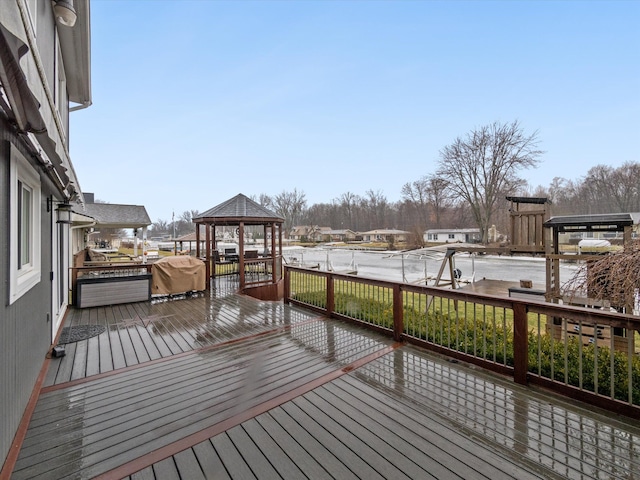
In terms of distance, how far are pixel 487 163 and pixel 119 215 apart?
29054 mm

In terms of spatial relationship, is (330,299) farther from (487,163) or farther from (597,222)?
(487,163)

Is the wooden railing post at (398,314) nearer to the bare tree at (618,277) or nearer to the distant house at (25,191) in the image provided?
the bare tree at (618,277)

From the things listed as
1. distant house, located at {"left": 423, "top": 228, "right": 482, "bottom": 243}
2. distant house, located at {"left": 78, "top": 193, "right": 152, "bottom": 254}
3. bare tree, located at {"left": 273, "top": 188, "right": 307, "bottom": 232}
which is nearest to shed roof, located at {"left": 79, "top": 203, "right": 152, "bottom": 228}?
distant house, located at {"left": 78, "top": 193, "right": 152, "bottom": 254}

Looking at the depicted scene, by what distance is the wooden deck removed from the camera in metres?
1.93

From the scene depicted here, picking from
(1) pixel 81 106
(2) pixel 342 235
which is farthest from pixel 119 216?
(2) pixel 342 235

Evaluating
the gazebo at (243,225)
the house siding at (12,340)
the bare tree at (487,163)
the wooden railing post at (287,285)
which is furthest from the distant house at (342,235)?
the house siding at (12,340)

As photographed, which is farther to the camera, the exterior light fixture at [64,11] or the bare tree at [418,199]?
the bare tree at [418,199]

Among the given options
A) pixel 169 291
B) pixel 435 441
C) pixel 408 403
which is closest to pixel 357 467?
pixel 435 441

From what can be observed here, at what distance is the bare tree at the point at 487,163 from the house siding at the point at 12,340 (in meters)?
30.7

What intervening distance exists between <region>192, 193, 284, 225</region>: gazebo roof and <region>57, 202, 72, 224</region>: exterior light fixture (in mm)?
3924

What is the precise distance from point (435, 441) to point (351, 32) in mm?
14801

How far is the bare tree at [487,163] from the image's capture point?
26266 millimetres

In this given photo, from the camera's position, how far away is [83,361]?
3.59 meters

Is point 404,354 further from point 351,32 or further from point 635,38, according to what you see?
point 635,38
